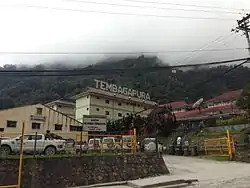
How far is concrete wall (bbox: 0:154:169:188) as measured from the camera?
48.3 feet

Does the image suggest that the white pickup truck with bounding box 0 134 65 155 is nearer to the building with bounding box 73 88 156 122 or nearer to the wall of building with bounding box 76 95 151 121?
the building with bounding box 73 88 156 122

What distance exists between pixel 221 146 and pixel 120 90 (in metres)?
47.8

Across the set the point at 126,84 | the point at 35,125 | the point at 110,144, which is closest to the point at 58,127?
the point at 35,125

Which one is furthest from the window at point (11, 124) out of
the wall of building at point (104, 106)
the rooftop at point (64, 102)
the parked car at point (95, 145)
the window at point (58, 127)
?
the parked car at point (95, 145)

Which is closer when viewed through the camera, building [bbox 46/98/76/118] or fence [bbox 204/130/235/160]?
fence [bbox 204/130/235/160]

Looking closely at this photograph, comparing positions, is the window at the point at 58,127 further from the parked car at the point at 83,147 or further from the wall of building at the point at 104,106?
the parked car at the point at 83,147

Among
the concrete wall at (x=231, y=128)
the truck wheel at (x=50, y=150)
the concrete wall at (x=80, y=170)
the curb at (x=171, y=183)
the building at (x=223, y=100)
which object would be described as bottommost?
the curb at (x=171, y=183)

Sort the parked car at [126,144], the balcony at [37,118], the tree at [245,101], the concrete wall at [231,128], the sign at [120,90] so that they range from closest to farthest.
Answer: the parked car at [126,144] < the tree at [245,101] < the concrete wall at [231,128] < the balcony at [37,118] < the sign at [120,90]

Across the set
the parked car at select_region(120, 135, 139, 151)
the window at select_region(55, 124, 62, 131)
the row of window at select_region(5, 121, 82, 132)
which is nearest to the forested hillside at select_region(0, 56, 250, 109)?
the row of window at select_region(5, 121, 82, 132)

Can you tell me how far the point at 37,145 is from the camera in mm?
20719

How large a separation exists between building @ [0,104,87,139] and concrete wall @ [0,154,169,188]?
26816 millimetres

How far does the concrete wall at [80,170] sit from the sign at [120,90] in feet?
169

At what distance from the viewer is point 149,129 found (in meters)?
45.3

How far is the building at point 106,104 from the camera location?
66500 mm
